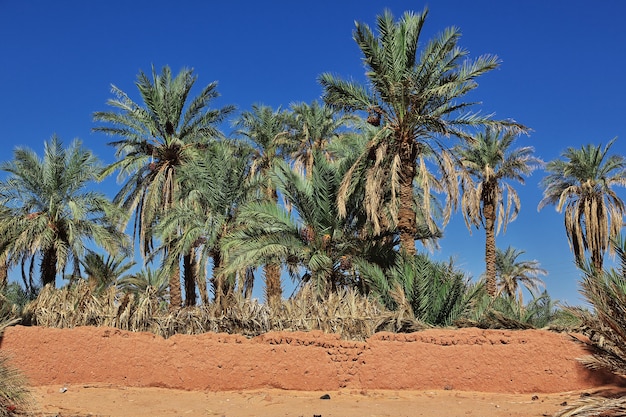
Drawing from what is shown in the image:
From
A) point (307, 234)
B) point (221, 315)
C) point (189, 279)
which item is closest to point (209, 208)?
point (189, 279)

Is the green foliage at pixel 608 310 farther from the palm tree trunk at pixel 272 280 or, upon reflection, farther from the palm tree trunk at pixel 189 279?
the palm tree trunk at pixel 189 279

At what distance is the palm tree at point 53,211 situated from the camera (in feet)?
61.3

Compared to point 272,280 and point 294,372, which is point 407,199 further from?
point 294,372

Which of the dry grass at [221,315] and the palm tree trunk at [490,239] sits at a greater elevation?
the palm tree trunk at [490,239]

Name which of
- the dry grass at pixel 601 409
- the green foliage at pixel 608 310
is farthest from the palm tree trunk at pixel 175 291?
the dry grass at pixel 601 409

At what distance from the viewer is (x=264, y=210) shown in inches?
653

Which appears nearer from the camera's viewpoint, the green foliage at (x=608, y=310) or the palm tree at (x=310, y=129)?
the green foliage at (x=608, y=310)

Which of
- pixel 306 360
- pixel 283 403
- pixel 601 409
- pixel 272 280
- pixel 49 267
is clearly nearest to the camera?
pixel 601 409

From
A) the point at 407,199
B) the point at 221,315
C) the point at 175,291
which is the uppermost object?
the point at 407,199

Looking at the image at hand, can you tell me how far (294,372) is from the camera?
405 inches

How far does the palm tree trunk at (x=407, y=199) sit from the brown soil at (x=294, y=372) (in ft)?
19.3

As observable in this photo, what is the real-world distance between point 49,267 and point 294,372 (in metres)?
12.9

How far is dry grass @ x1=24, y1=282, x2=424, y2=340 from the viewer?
1080 centimetres

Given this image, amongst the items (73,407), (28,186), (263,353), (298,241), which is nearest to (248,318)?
(263,353)
